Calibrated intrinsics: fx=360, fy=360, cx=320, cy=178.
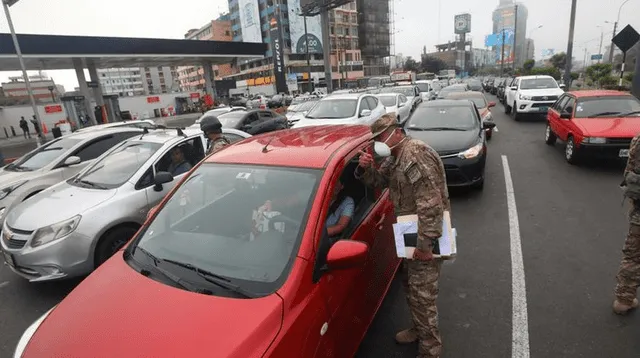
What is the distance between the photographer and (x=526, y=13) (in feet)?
372

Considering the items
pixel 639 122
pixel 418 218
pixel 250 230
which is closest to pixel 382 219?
pixel 418 218

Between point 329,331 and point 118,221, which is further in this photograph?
point 118,221

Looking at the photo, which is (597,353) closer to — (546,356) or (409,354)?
(546,356)

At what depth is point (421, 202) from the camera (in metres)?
2.50

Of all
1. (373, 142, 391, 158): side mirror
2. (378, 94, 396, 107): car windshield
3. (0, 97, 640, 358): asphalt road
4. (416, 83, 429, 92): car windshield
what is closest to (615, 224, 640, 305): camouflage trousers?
(0, 97, 640, 358): asphalt road

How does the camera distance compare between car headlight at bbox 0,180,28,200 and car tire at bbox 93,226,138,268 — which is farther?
car headlight at bbox 0,180,28,200

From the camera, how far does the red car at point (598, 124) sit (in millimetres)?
6824

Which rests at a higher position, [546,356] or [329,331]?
[329,331]

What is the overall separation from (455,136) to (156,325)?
20.4 ft

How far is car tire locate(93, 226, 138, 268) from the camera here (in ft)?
13.3

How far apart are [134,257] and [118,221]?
1.98m

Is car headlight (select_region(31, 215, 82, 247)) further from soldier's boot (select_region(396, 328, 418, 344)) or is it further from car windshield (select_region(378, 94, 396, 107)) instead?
car windshield (select_region(378, 94, 396, 107))

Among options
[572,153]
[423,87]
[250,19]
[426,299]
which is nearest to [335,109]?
[572,153]

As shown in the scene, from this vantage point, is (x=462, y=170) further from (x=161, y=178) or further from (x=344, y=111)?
(x=344, y=111)
